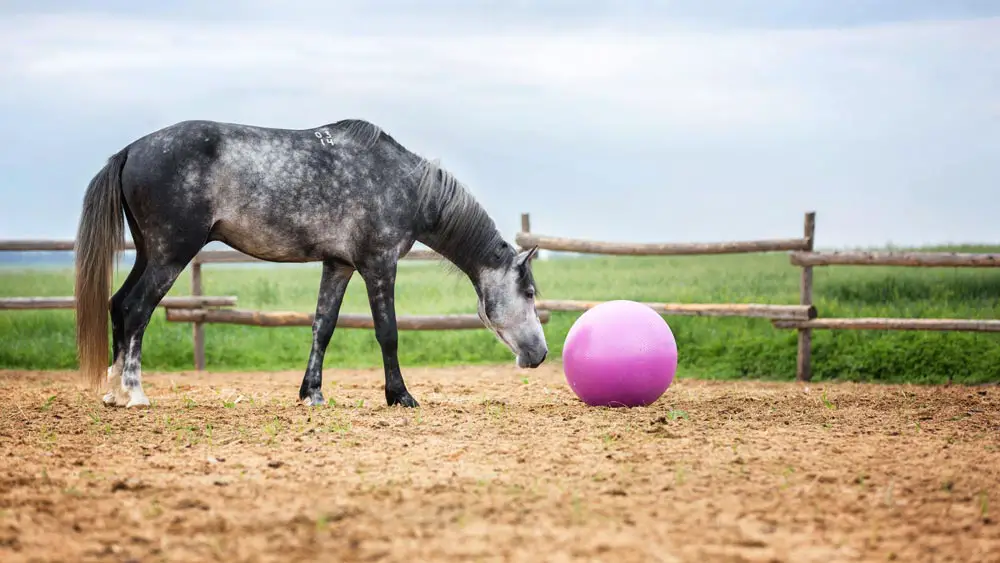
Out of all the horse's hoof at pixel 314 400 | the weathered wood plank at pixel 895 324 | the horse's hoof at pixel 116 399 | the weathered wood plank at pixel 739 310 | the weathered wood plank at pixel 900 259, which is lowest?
the horse's hoof at pixel 314 400

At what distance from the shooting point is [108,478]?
4.37 metres

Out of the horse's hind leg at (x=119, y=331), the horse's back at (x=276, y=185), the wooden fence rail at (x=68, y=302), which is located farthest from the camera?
the wooden fence rail at (x=68, y=302)

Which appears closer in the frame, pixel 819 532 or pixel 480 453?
pixel 819 532

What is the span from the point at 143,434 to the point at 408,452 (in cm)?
178

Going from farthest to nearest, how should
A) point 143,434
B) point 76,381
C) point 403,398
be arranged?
point 76,381 < point 403,398 < point 143,434

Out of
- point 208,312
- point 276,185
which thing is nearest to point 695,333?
point 208,312

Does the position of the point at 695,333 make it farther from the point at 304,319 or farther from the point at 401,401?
the point at 401,401

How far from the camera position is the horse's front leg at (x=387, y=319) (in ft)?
22.4

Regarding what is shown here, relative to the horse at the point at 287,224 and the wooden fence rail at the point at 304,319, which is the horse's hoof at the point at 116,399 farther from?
the wooden fence rail at the point at 304,319

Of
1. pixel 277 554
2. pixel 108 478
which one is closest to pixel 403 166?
pixel 108 478

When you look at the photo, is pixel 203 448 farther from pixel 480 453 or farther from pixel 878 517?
pixel 878 517

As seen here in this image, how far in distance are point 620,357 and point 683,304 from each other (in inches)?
172

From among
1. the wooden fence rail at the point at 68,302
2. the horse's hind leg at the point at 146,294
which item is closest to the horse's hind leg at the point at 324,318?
the horse's hind leg at the point at 146,294

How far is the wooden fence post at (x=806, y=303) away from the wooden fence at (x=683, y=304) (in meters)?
0.01
